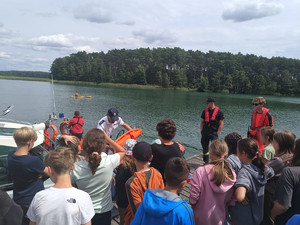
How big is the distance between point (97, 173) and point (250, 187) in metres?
1.77

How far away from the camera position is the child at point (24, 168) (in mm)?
2338

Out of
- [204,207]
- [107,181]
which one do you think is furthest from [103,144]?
[204,207]

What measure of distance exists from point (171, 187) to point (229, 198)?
3.06 ft

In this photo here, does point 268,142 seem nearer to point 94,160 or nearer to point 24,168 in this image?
point 94,160

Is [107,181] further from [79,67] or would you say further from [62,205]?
[79,67]

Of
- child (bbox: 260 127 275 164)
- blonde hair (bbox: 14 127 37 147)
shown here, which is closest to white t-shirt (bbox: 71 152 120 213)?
blonde hair (bbox: 14 127 37 147)

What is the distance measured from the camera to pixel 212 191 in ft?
7.38

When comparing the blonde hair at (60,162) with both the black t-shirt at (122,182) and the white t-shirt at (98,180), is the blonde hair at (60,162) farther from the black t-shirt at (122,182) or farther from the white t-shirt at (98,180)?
the black t-shirt at (122,182)

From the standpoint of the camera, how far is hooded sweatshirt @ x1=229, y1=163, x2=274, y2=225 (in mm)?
2316

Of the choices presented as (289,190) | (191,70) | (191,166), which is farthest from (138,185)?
(191,70)

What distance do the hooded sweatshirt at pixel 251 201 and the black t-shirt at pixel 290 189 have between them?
186mm

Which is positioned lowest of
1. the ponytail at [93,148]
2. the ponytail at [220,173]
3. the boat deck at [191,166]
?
the boat deck at [191,166]

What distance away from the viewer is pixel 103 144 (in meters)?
2.39

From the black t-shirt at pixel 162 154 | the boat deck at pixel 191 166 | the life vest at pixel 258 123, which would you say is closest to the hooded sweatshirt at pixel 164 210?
the black t-shirt at pixel 162 154
